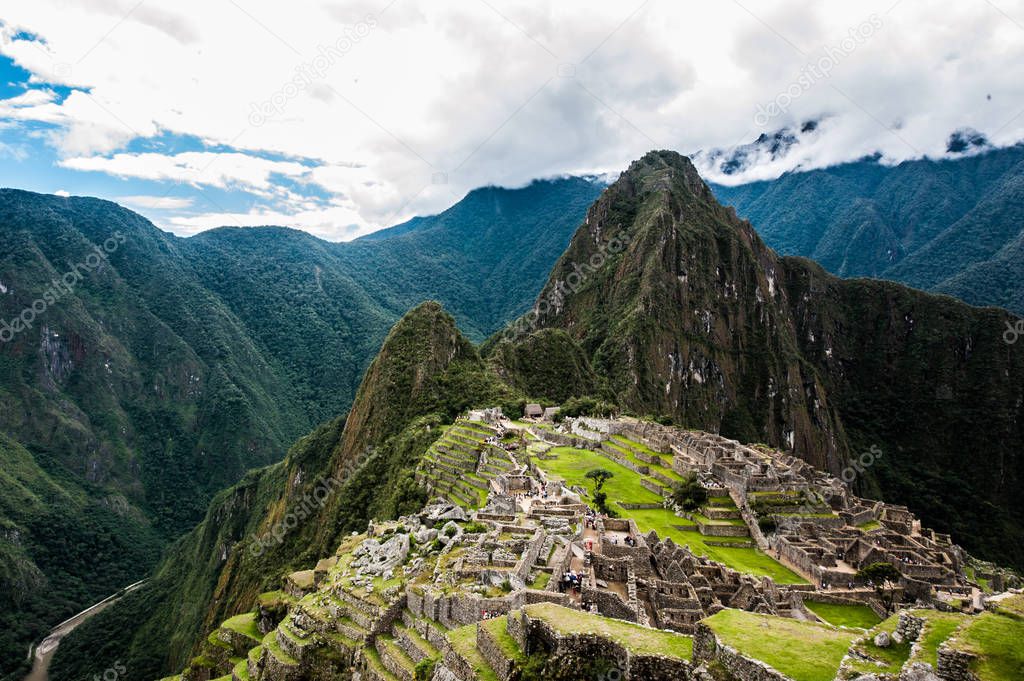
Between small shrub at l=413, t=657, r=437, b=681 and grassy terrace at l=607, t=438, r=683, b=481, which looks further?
grassy terrace at l=607, t=438, r=683, b=481

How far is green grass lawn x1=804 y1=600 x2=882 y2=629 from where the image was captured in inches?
1074

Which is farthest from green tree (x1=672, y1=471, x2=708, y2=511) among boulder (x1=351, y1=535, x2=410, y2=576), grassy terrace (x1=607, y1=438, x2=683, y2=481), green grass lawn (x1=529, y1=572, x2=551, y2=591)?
green grass lawn (x1=529, y1=572, x2=551, y2=591)

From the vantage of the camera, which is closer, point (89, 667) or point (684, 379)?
point (89, 667)

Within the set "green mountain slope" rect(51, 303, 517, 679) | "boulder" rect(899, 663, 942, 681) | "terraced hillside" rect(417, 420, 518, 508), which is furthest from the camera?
"green mountain slope" rect(51, 303, 517, 679)

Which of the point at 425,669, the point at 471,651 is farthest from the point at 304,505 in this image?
the point at 471,651

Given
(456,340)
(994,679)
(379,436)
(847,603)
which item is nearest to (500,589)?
(994,679)

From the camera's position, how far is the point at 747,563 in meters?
34.1

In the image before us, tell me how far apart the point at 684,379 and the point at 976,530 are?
6864cm

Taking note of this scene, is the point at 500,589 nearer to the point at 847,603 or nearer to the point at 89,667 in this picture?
the point at 847,603

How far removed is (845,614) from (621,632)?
23.2 meters

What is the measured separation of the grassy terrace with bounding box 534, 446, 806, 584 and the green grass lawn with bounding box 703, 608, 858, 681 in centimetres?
1933

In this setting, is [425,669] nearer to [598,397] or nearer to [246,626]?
[246,626]

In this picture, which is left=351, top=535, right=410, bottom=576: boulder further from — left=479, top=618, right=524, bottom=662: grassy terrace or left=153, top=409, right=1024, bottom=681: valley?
left=479, top=618, right=524, bottom=662: grassy terrace

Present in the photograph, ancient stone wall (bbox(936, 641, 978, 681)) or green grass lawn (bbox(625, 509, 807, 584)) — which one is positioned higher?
ancient stone wall (bbox(936, 641, 978, 681))
